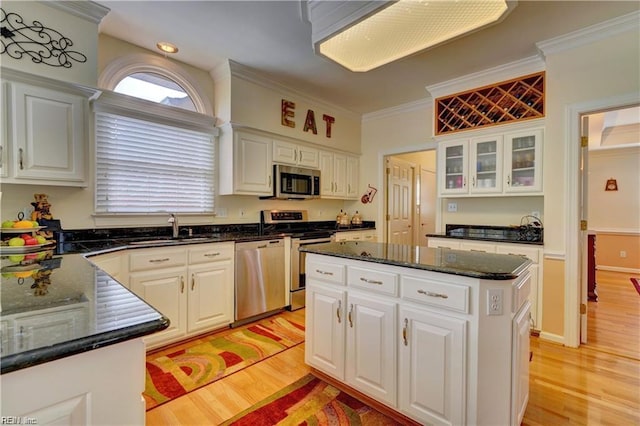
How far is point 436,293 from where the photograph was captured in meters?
1.59

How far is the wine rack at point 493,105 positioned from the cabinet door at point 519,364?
8.14ft

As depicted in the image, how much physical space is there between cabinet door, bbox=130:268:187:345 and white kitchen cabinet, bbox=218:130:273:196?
120 cm

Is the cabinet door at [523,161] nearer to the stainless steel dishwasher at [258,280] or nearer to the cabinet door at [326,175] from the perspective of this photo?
the cabinet door at [326,175]

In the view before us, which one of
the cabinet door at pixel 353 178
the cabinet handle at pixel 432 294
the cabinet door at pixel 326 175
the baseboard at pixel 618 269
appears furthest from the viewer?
the baseboard at pixel 618 269

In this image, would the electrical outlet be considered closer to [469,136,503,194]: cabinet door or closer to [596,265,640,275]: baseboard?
[469,136,503,194]: cabinet door

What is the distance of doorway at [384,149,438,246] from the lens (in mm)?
5188

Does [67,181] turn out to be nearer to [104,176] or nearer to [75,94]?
[104,176]

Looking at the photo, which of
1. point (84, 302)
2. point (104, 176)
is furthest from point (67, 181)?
point (84, 302)

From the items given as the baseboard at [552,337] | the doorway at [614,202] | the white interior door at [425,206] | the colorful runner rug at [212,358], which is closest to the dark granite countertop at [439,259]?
the colorful runner rug at [212,358]

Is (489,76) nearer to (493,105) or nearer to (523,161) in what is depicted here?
(493,105)

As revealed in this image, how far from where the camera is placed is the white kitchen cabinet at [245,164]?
3539 mm

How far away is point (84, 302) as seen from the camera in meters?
0.94

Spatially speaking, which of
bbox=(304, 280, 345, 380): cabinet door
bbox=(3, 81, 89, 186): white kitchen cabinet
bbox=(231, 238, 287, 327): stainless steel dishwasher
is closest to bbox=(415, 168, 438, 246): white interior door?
bbox=(231, 238, 287, 327): stainless steel dishwasher

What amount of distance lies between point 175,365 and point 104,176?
73.0 inches
